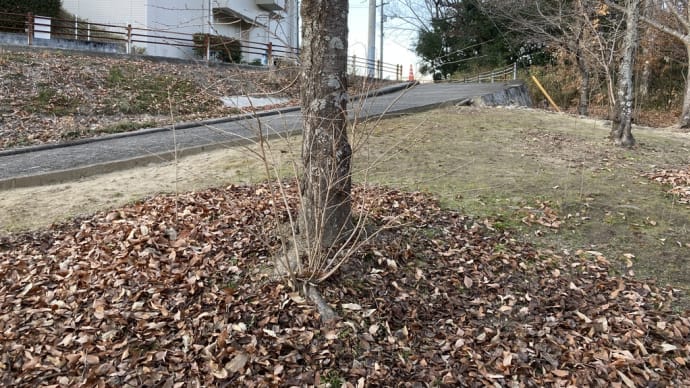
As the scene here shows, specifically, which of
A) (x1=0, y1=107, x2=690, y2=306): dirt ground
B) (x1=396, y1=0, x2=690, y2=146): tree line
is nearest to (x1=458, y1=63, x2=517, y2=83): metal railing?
(x1=396, y1=0, x2=690, y2=146): tree line

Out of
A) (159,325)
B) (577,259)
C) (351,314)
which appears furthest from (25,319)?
(577,259)

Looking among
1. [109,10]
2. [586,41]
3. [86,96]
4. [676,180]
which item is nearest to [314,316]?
[676,180]

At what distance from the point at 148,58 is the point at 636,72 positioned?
1746 cm

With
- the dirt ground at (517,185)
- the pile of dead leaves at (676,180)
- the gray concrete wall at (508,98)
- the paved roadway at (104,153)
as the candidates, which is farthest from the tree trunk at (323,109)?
the gray concrete wall at (508,98)

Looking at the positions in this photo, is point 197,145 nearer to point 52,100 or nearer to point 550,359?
point 52,100

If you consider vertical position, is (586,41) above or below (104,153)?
above

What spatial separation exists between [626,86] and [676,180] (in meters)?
2.29

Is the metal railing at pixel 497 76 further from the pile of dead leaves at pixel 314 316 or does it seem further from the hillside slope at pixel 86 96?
the pile of dead leaves at pixel 314 316

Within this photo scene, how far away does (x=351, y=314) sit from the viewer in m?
3.23

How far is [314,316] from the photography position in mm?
3139

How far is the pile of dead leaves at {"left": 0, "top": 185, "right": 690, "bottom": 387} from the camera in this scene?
2.86 meters

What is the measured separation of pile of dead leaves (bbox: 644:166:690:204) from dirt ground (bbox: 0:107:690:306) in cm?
13

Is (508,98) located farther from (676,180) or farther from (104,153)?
(104,153)

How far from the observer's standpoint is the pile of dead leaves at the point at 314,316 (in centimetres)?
286
